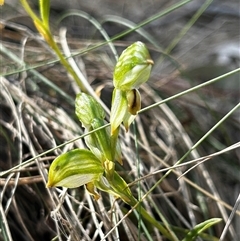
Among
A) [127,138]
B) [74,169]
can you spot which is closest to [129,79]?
[74,169]

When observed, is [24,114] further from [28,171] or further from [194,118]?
[194,118]

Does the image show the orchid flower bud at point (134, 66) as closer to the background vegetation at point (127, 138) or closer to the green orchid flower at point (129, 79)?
the green orchid flower at point (129, 79)

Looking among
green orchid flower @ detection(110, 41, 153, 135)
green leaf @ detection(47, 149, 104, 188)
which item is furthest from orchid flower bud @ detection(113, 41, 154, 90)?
green leaf @ detection(47, 149, 104, 188)

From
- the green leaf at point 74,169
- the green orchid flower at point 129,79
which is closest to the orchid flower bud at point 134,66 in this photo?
the green orchid flower at point 129,79

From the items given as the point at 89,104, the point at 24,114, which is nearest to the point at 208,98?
the point at 24,114

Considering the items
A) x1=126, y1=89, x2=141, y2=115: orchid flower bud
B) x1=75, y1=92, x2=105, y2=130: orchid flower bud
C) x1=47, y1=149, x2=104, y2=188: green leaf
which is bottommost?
x1=47, y1=149, x2=104, y2=188: green leaf

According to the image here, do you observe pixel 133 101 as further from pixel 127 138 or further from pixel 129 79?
pixel 127 138

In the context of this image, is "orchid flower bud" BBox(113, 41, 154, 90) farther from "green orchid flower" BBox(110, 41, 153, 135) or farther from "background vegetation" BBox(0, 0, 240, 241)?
"background vegetation" BBox(0, 0, 240, 241)
